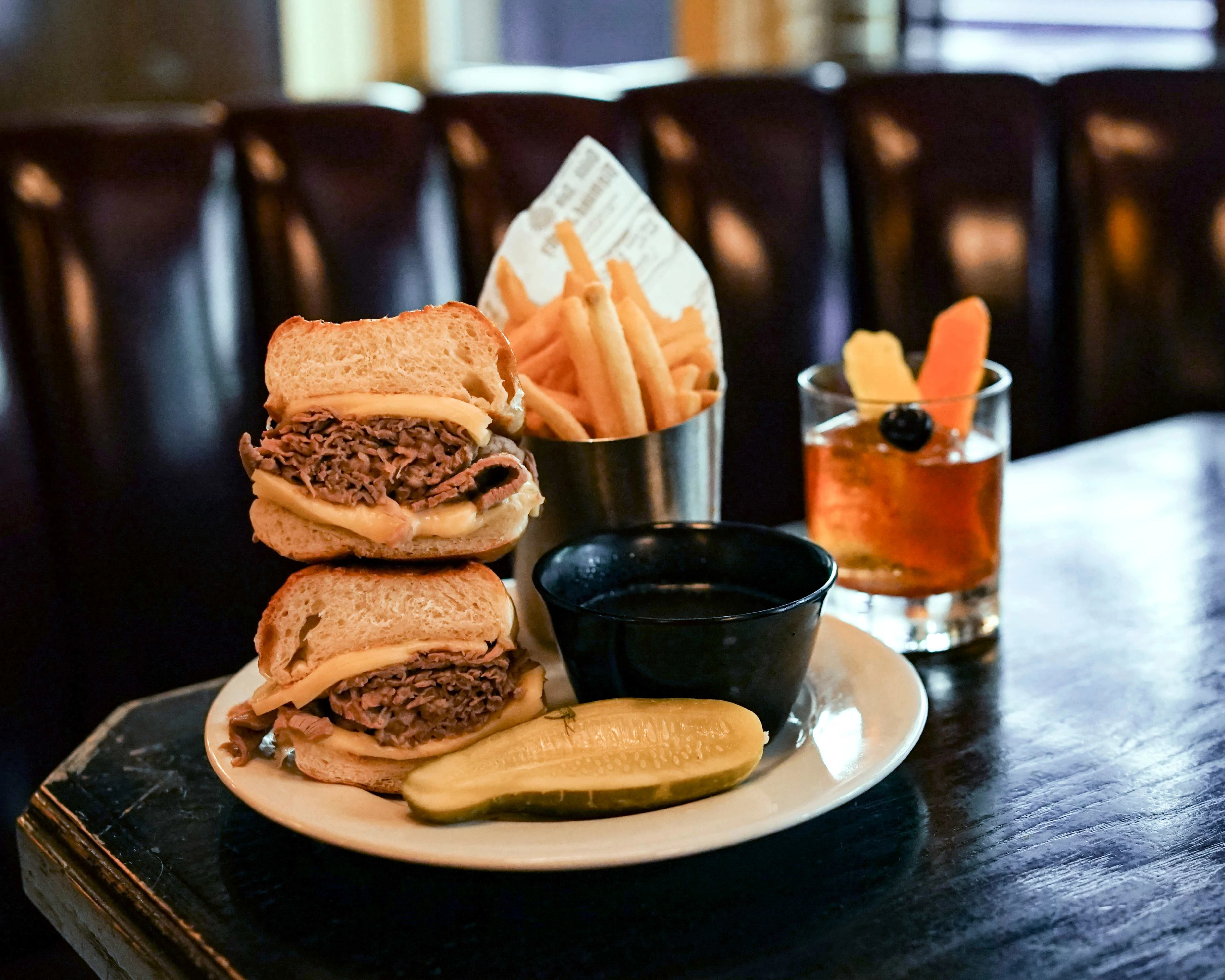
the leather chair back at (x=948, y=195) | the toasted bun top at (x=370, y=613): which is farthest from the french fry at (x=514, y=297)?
the leather chair back at (x=948, y=195)

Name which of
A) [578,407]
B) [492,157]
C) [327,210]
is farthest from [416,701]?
[492,157]

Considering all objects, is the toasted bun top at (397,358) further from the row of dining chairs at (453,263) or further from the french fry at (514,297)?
the row of dining chairs at (453,263)

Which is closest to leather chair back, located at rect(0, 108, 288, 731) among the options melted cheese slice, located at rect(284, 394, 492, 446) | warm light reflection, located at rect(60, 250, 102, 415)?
warm light reflection, located at rect(60, 250, 102, 415)

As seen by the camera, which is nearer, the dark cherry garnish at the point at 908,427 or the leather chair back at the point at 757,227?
the dark cherry garnish at the point at 908,427

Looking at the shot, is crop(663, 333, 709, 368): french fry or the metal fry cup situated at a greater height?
crop(663, 333, 709, 368): french fry

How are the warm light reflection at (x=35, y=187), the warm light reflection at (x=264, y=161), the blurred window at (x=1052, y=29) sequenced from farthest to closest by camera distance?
the blurred window at (x=1052, y=29) → the warm light reflection at (x=264, y=161) → the warm light reflection at (x=35, y=187)

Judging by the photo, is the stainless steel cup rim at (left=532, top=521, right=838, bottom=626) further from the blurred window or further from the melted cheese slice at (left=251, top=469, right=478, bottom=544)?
the blurred window
